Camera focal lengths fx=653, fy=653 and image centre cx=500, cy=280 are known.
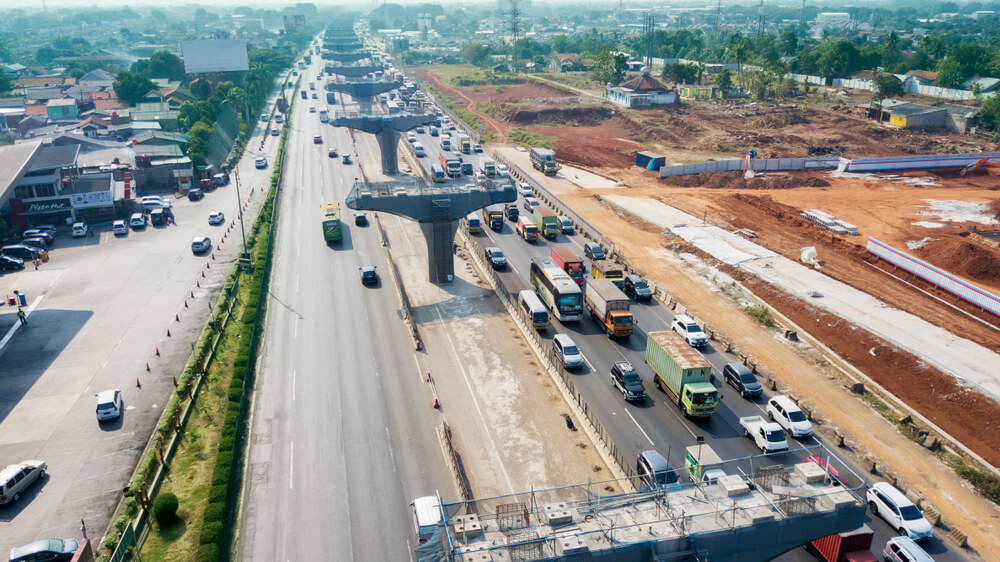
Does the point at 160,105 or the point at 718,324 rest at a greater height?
the point at 160,105

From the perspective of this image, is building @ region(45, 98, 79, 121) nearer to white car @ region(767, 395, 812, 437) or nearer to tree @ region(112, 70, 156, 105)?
tree @ region(112, 70, 156, 105)

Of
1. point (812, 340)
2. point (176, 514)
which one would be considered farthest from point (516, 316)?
point (176, 514)

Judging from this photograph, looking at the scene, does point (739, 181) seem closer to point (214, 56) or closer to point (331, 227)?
point (331, 227)

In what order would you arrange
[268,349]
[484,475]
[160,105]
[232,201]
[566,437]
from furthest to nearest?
[160,105] < [232,201] < [268,349] < [566,437] < [484,475]

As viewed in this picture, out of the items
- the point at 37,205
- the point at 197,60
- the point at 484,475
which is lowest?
the point at 484,475

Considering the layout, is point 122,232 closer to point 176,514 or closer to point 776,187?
point 176,514

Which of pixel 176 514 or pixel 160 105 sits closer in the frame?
pixel 176 514
